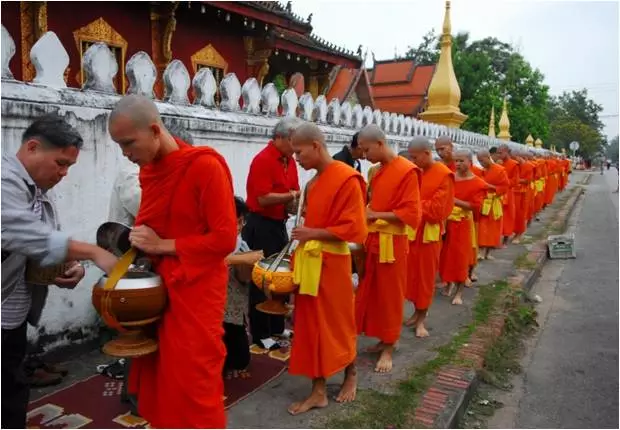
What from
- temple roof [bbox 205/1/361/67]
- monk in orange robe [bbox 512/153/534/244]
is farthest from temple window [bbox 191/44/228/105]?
monk in orange robe [bbox 512/153/534/244]

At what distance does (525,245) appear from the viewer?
33.8 ft

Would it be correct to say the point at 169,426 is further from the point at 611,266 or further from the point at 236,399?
the point at 611,266

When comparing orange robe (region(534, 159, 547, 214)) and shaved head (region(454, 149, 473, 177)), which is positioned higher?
shaved head (region(454, 149, 473, 177))

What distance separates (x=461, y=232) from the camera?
20.0 ft

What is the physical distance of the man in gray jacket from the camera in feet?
6.79

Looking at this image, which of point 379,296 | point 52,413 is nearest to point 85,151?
point 52,413

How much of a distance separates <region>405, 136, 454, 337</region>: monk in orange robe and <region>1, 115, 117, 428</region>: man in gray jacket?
3.25m

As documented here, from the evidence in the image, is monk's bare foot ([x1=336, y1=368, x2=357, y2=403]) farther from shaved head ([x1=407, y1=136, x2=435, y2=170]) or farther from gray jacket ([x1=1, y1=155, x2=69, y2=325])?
shaved head ([x1=407, y1=136, x2=435, y2=170])

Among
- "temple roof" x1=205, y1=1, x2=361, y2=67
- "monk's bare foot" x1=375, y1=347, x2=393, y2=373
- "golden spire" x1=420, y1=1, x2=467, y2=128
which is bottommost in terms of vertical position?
"monk's bare foot" x1=375, y1=347, x2=393, y2=373

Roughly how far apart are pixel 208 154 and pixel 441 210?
10.1 ft

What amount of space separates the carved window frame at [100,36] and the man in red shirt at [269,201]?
15.9 feet

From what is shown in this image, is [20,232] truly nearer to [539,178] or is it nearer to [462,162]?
[462,162]

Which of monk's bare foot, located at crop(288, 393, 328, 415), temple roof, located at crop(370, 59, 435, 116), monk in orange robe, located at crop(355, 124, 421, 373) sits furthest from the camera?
temple roof, located at crop(370, 59, 435, 116)

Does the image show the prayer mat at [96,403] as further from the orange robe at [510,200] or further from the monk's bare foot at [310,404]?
the orange robe at [510,200]
